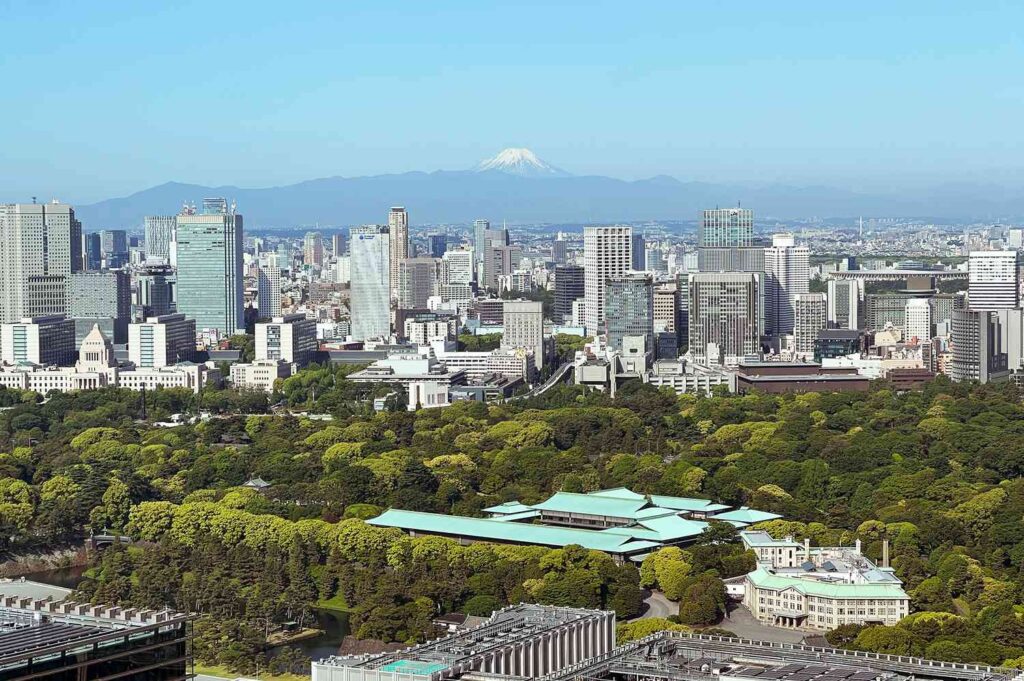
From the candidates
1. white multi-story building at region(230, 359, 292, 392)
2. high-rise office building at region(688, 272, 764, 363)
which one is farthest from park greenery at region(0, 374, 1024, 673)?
high-rise office building at region(688, 272, 764, 363)

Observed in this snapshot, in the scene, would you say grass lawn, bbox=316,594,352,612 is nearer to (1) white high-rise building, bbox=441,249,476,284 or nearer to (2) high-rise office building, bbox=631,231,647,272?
(1) white high-rise building, bbox=441,249,476,284

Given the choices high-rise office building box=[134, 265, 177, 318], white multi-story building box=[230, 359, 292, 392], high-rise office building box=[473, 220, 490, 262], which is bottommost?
white multi-story building box=[230, 359, 292, 392]

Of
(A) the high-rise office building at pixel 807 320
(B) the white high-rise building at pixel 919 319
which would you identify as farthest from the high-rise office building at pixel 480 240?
(B) the white high-rise building at pixel 919 319

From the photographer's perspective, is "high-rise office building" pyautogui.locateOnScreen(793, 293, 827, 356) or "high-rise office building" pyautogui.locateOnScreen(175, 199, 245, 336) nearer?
"high-rise office building" pyautogui.locateOnScreen(793, 293, 827, 356)

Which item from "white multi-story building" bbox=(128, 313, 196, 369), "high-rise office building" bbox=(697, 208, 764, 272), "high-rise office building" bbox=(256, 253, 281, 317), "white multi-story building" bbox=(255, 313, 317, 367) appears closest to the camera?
"white multi-story building" bbox=(128, 313, 196, 369)

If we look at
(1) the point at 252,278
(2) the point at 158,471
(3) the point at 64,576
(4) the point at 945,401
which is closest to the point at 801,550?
(3) the point at 64,576

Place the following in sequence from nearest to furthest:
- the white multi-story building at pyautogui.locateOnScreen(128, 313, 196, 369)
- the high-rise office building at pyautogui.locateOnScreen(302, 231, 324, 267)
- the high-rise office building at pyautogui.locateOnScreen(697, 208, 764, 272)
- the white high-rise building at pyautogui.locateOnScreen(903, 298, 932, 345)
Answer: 1. the white multi-story building at pyautogui.locateOnScreen(128, 313, 196, 369)
2. the white high-rise building at pyautogui.locateOnScreen(903, 298, 932, 345)
3. the high-rise office building at pyautogui.locateOnScreen(697, 208, 764, 272)
4. the high-rise office building at pyautogui.locateOnScreen(302, 231, 324, 267)

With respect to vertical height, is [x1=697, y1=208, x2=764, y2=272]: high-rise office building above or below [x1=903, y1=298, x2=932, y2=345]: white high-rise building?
above
